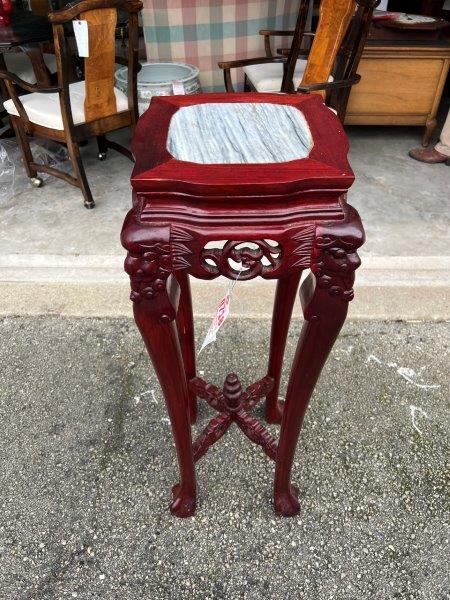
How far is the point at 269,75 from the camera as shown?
303 centimetres

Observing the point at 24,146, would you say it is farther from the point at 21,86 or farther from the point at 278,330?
the point at 278,330

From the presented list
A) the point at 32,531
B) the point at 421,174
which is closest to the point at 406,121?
the point at 421,174

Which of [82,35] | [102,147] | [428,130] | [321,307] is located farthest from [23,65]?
[321,307]

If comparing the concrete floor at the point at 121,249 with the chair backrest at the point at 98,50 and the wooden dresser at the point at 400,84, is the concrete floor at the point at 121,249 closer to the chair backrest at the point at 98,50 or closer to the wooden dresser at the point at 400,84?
the wooden dresser at the point at 400,84

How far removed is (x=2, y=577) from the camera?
121 cm

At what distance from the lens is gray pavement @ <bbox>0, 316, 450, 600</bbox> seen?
47.7 inches

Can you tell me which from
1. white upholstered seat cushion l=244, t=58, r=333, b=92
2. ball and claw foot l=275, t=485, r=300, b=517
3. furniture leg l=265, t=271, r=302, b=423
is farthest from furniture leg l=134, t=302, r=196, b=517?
white upholstered seat cushion l=244, t=58, r=333, b=92

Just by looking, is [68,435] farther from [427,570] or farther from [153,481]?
[427,570]

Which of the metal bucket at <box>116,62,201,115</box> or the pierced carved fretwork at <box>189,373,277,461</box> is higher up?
the metal bucket at <box>116,62,201,115</box>

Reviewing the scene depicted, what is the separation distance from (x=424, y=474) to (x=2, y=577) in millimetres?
1221

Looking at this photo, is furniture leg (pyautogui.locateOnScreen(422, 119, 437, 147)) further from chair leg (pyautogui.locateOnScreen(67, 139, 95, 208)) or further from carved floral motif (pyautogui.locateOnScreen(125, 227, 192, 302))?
carved floral motif (pyautogui.locateOnScreen(125, 227, 192, 302))

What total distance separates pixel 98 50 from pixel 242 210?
76.9 inches

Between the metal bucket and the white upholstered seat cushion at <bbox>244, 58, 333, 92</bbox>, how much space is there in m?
0.37

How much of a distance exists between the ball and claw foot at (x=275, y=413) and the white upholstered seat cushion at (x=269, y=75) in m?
2.11
